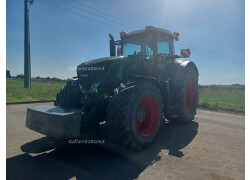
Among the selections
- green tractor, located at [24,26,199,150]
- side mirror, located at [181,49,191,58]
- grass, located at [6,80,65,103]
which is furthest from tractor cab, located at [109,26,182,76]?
grass, located at [6,80,65,103]

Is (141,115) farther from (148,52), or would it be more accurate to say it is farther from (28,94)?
(28,94)

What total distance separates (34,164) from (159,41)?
4.42m

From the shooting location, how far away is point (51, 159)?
10.3 feet

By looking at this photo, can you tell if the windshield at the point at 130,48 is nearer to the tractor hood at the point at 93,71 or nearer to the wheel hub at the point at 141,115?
the tractor hood at the point at 93,71

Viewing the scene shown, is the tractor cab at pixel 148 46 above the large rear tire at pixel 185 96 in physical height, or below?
above

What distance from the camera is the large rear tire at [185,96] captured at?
532cm

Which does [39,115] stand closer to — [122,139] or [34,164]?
[34,164]

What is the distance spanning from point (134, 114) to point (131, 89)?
1.59ft

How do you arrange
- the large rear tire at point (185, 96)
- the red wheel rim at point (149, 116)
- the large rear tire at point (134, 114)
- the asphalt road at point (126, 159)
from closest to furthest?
the asphalt road at point (126, 159) → the large rear tire at point (134, 114) → the red wheel rim at point (149, 116) → the large rear tire at point (185, 96)

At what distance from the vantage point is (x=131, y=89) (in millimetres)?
3449

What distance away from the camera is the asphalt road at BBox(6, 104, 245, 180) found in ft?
8.90

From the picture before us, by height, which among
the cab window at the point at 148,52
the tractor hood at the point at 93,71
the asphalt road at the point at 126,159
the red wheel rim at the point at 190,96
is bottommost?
the asphalt road at the point at 126,159

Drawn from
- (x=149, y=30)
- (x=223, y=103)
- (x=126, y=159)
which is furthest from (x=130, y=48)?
(x=223, y=103)

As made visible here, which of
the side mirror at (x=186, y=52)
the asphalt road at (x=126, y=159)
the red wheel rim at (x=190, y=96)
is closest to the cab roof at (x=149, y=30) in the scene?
the side mirror at (x=186, y=52)
